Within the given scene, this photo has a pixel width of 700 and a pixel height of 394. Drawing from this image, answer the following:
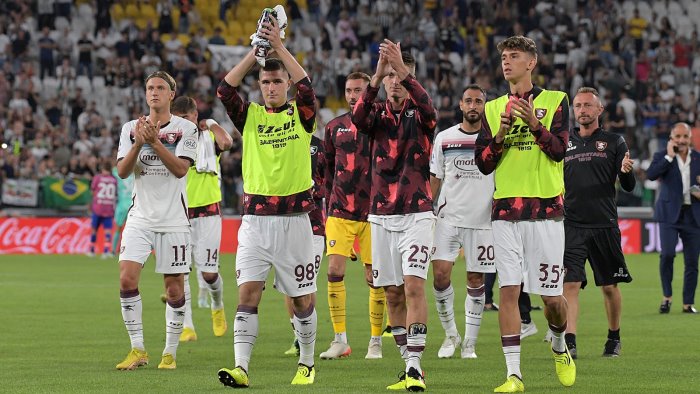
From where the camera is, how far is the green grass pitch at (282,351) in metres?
9.81

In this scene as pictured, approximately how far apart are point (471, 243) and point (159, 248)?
3197mm

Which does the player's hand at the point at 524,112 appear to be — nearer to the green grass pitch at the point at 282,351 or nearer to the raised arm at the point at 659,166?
the green grass pitch at the point at 282,351

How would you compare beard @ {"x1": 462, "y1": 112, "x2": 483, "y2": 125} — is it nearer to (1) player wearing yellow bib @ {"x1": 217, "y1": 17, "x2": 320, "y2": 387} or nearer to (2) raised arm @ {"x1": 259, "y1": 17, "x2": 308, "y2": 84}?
(1) player wearing yellow bib @ {"x1": 217, "y1": 17, "x2": 320, "y2": 387}

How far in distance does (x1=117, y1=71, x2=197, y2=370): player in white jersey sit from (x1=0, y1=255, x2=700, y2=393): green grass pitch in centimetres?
45

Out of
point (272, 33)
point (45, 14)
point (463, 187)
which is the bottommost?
point (463, 187)

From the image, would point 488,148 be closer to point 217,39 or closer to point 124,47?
point 124,47

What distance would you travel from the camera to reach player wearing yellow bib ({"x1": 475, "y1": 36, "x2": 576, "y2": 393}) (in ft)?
30.7

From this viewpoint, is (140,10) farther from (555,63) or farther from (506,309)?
(506,309)

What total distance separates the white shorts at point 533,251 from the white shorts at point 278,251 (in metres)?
1.53

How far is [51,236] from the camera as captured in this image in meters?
30.9

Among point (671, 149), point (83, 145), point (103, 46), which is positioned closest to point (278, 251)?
point (671, 149)

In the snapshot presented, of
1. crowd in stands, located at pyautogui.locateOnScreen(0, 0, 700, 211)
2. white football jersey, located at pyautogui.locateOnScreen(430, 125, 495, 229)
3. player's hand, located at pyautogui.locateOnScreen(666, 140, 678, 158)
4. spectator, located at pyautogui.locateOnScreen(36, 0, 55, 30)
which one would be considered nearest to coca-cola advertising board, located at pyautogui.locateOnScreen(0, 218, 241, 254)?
crowd in stands, located at pyautogui.locateOnScreen(0, 0, 700, 211)

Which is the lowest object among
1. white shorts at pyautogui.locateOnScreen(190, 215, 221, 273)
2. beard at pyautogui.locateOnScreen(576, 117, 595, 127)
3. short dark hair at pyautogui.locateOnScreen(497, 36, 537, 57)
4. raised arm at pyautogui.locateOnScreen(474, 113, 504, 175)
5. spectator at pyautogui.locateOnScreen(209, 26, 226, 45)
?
white shorts at pyautogui.locateOnScreen(190, 215, 221, 273)

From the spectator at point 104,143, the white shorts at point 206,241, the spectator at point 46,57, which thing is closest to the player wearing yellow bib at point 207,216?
the white shorts at point 206,241
